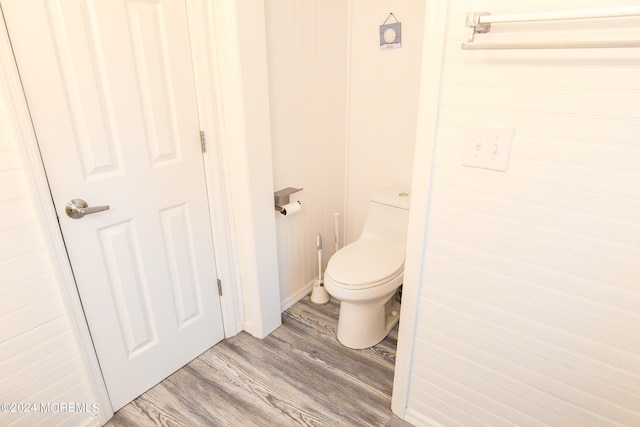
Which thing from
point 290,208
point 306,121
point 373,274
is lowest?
point 373,274

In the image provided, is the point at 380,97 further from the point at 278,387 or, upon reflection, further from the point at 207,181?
the point at 278,387

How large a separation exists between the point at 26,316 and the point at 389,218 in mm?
1688

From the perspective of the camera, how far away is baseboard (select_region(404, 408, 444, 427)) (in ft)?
4.78

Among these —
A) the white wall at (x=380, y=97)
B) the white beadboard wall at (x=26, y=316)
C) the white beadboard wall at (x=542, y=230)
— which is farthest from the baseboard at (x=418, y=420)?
the white beadboard wall at (x=26, y=316)

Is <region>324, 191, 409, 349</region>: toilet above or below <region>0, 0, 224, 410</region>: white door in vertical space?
below

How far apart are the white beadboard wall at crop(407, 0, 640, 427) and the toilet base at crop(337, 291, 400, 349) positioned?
1.93 ft

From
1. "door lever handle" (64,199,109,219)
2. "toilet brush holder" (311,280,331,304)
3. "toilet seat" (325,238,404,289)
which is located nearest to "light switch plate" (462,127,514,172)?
"toilet seat" (325,238,404,289)

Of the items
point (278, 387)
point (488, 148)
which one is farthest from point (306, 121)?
point (278, 387)

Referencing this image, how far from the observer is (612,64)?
0.82 m

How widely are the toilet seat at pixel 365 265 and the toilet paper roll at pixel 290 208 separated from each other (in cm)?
35

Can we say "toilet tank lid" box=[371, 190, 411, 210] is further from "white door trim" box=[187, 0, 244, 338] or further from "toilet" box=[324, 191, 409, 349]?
"white door trim" box=[187, 0, 244, 338]

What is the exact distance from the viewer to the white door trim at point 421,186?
102cm

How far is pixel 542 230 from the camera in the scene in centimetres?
101

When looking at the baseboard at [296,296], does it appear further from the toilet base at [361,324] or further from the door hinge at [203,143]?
the door hinge at [203,143]
